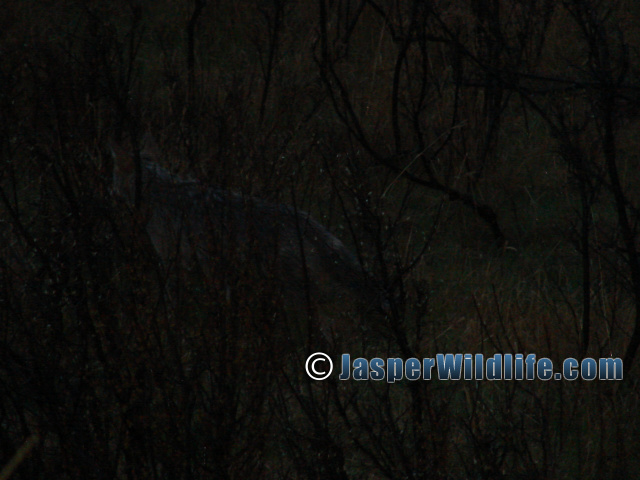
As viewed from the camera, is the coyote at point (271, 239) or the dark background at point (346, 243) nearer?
the dark background at point (346, 243)

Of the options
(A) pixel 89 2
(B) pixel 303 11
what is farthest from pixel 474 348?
(A) pixel 89 2

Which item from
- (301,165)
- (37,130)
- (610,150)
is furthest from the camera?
(37,130)

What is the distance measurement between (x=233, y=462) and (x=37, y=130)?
4.01 meters

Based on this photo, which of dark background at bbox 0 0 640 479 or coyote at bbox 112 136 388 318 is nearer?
dark background at bbox 0 0 640 479

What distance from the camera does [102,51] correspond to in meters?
4.76

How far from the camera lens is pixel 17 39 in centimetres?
766

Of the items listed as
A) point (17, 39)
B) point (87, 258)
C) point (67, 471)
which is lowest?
point (67, 471)

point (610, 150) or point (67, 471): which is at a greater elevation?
point (610, 150)

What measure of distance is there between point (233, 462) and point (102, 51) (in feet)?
10.3

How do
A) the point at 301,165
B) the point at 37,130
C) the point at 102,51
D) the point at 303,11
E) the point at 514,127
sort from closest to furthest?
the point at 102,51 → the point at 301,165 → the point at 37,130 → the point at 514,127 → the point at 303,11

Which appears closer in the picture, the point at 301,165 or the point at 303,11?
the point at 301,165

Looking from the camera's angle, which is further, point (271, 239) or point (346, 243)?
point (346, 243)

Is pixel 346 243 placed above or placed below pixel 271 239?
above

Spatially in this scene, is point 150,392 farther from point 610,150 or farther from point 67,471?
point 610,150
